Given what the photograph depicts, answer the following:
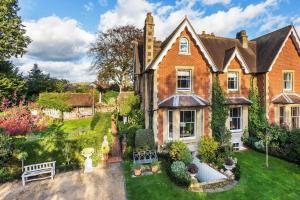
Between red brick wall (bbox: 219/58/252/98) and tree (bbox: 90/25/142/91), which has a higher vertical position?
tree (bbox: 90/25/142/91)

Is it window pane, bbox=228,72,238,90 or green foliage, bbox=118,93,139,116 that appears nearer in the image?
window pane, bbox=228,72,238,90

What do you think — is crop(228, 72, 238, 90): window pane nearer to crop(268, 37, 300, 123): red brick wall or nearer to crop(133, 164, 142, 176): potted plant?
crop(268, 37, 300, 123): red brick wall

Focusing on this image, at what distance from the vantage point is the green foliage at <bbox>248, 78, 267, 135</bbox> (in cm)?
1866

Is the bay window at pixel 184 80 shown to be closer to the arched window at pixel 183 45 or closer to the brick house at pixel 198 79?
the brick house at pixel 198 79

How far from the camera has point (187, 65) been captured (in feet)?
55.4

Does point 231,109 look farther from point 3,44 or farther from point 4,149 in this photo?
point 3,44

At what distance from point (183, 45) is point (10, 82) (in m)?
31.7

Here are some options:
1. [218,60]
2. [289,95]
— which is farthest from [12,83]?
[289,95]

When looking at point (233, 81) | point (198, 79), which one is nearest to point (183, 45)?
point (198, 79)

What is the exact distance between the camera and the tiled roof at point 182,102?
15.7 meters

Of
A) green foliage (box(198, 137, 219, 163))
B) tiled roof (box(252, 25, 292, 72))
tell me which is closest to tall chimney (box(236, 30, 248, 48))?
tiled roof (box(252, 25, 292, 72))

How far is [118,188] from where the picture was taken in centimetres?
1130

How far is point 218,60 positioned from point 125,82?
3119 cm

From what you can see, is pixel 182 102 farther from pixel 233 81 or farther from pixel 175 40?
pixel 233 81
